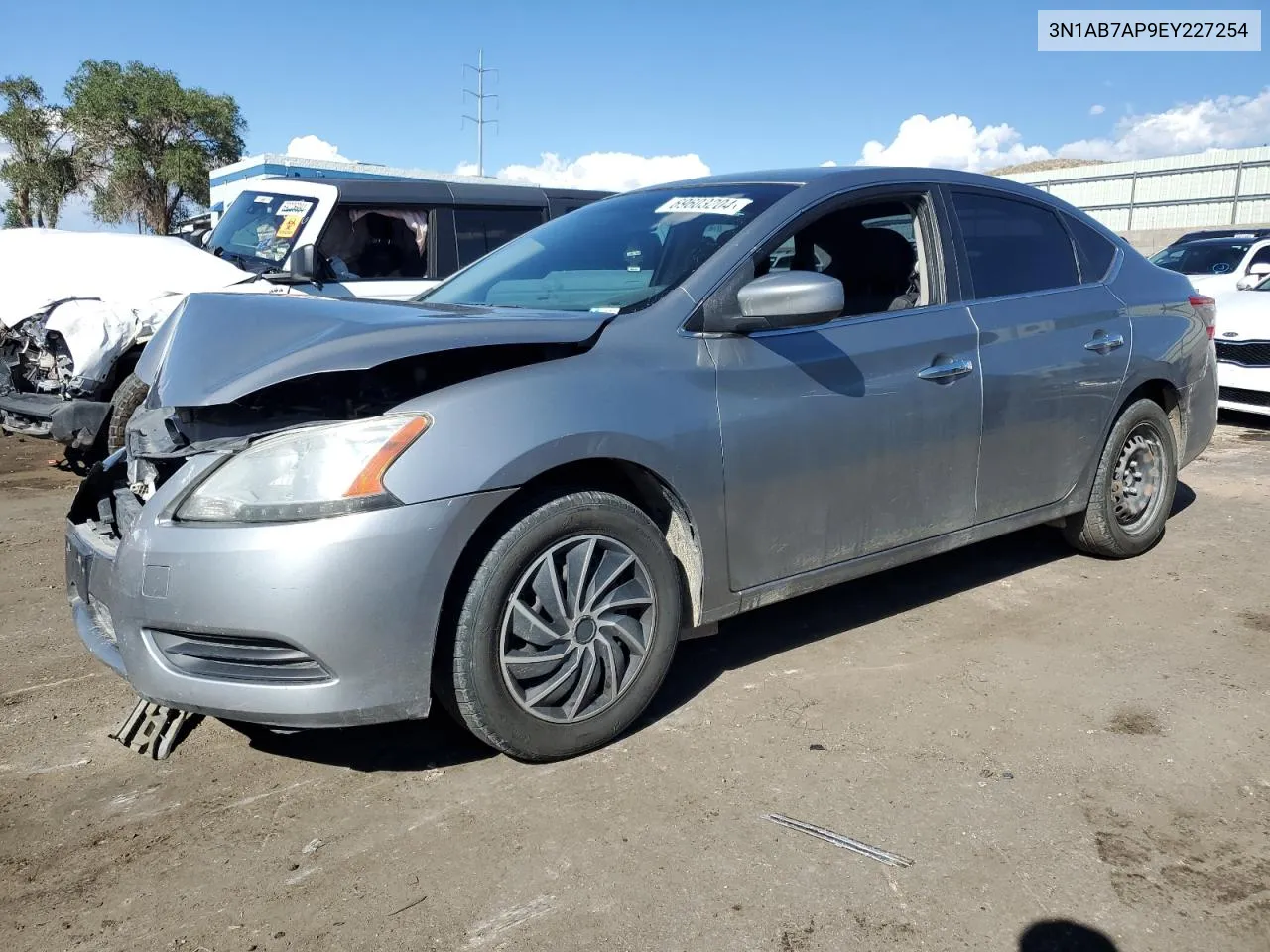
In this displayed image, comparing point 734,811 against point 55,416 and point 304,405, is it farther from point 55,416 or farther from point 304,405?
point 55,416

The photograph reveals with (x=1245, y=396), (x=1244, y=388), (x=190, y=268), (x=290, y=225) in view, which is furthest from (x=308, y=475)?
(x=1245, y=396)

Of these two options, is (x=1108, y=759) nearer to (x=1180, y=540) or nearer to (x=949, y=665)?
(x=949, y=665)

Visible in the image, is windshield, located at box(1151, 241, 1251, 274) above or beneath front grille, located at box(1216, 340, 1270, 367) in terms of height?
above

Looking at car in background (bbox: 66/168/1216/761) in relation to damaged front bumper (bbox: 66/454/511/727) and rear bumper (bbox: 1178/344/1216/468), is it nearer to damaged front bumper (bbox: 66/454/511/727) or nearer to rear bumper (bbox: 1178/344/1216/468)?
damaged front bumper (bbox: 66/454/511/727)

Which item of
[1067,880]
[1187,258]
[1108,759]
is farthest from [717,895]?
[1187,258]

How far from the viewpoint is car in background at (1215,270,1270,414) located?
8641 mm

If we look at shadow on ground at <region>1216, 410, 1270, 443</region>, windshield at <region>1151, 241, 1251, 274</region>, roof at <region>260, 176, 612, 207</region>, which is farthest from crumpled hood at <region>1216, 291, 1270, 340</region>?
roof at <region>260, 176, 612, 207</region>

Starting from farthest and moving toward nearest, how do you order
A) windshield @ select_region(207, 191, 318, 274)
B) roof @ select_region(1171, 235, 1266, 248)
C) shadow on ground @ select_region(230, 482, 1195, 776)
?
roof @ select_region(1171, 235, 1266, 248), windshield @ select_region(207, 191, 318, 274), shadow on ground @ select_region(230, 482, 1195, 776)

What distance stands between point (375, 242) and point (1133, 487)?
18.1ft

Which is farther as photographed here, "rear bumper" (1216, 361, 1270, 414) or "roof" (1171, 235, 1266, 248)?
"roof" (1171, 235, 1266, 248)

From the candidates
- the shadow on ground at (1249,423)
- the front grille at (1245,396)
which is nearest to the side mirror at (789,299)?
the shadow on ground at (1249,423)

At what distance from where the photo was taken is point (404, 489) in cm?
249

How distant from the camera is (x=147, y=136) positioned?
37031 millimetres

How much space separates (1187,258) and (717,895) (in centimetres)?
1240
